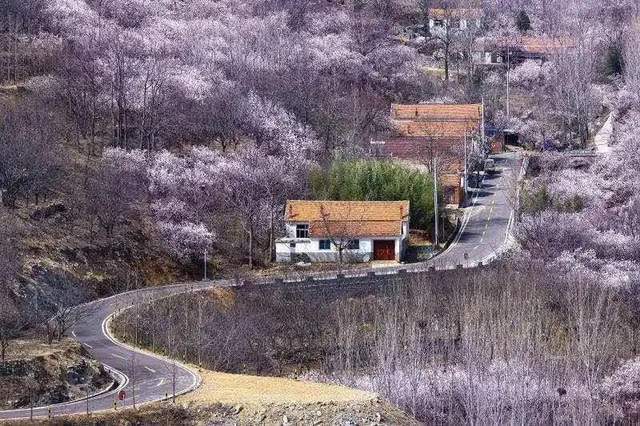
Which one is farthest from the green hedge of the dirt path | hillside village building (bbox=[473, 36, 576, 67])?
hillside village building (bbox=[473, 36, 576, 67])

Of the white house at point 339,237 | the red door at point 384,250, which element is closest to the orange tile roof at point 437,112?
the white house at point 339,237

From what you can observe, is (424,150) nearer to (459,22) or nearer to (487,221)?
(487,221)

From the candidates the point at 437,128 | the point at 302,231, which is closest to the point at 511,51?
the point at 437,128

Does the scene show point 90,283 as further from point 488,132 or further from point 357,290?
point 488,132

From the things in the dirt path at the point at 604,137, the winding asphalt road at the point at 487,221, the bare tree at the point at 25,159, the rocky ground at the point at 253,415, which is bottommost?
the winding asphalt road at the point at 487,221

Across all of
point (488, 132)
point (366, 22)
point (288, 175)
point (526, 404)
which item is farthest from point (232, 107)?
point (526, 404)

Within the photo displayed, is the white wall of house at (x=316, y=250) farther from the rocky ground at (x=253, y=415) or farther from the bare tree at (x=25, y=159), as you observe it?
the rocky ground at (x=253, y=415)
